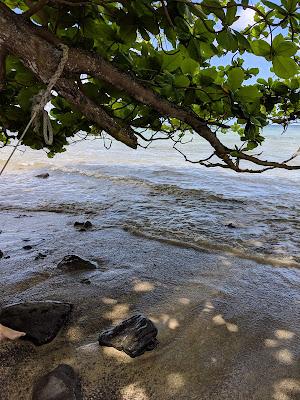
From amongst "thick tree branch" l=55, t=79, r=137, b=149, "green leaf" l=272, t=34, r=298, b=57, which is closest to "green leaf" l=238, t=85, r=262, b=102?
"green leaf" l=272, t=34, r=298, b=57

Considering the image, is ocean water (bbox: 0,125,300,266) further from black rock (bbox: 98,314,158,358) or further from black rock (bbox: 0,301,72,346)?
black rock (bbox: 0,301,72,346)

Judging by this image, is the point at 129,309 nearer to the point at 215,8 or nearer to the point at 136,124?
the point at 136,124

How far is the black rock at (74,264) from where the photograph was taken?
3207mm

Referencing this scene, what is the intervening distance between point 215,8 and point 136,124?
960mm

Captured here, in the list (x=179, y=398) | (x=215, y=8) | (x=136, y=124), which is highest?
(x=215, y=8)

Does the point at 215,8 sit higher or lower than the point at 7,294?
higher

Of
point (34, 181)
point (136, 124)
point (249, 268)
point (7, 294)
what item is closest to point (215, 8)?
point (136, 124)

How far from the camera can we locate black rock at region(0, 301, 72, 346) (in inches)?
84.0

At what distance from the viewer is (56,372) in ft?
6.19

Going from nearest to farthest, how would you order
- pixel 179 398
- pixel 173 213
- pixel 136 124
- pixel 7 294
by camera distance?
pixel 179 398
pixel 136 124
pixel 7 294
pixel 173 213

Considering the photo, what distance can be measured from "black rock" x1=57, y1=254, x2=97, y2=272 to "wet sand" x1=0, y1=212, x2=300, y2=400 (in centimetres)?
8

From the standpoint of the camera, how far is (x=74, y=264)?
127 inches

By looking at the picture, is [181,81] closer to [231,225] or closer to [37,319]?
[37,319]

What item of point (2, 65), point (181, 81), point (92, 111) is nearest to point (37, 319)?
point (92, 111)
